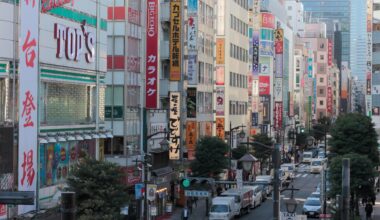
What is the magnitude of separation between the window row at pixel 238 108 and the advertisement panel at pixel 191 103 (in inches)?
820

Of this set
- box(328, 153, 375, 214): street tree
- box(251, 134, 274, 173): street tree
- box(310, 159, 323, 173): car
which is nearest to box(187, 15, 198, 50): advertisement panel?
box(328, 153, 375, 214): street tree

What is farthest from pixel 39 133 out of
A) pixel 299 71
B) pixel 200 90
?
pixel 299 71

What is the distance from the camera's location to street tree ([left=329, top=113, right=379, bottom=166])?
56.4m

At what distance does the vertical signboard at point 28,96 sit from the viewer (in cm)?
3269

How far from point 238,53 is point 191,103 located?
26.5 meters

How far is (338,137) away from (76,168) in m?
27.8

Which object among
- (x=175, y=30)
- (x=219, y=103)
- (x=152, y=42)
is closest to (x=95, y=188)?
(x=152, y=42)

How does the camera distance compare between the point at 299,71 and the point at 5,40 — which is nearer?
the point at 5,40

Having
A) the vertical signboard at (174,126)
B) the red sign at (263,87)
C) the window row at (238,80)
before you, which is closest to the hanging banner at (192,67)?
the vertical signboard at (174,126)

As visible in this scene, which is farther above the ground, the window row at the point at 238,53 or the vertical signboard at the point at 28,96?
the window row at the point at 238,53

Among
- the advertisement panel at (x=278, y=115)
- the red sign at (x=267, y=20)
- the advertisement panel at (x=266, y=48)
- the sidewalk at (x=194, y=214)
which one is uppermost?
the red sign at (x=267, y=20)

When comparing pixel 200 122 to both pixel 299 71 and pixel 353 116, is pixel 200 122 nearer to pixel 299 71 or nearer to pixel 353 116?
pixel 353 116

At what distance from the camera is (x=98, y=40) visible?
4169 centimetres

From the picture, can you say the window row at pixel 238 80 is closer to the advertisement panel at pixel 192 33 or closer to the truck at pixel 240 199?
the advertisement panel at pixel 192 33
